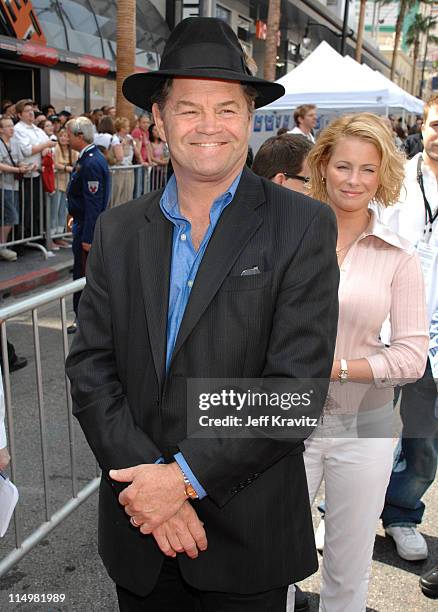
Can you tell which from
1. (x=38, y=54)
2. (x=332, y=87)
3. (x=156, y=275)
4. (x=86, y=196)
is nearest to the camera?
(x=156, y=275)

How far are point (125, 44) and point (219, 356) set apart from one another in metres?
13.3

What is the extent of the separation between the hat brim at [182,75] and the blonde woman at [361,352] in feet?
1.99

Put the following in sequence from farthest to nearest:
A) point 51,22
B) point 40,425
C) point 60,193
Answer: point 51,22 → point 60,193 → point 40,425

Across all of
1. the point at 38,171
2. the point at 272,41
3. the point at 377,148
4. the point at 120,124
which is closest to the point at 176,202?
the point at 377,148

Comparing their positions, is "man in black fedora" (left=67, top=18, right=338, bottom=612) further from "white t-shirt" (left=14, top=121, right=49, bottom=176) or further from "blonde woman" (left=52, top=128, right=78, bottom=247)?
"blonde woman" (left=52, top=128, right=78, bottom=247)

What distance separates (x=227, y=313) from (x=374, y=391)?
93 centimetres

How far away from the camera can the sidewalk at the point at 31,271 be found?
786 cm

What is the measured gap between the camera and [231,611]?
6.00 ft

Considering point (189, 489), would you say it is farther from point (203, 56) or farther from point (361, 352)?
point (203, 56)

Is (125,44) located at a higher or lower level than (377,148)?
higher

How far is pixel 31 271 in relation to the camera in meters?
8.52

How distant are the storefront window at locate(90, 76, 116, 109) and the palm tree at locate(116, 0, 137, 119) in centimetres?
814

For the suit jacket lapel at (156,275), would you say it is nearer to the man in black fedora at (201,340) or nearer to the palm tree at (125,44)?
the man in black fedora at (201,340)

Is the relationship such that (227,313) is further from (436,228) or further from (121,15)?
(121,15)
